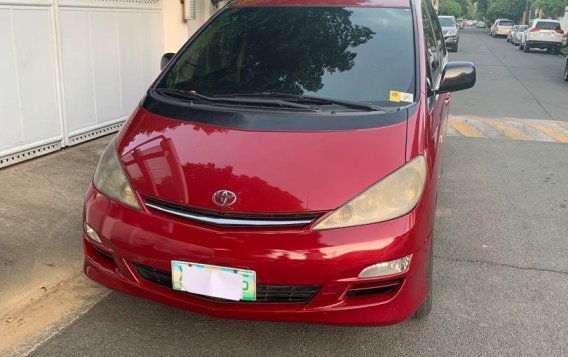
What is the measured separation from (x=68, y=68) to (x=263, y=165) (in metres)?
4.14

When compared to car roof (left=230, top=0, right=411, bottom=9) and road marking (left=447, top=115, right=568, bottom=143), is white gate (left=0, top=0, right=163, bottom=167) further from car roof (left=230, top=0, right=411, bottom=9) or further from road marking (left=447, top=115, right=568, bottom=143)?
road marking (left=447, top=115, right=568, bottom=143)

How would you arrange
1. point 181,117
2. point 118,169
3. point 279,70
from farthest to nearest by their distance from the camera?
point 279,70 → point 181,117 → point 118,169

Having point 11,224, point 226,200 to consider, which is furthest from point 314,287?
point 11,224

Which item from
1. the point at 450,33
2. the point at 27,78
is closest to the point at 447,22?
the point at 450,33

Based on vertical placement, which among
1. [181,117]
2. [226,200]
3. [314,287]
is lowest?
[314,287]

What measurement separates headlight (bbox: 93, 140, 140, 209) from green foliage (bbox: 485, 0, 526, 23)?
64619 mm

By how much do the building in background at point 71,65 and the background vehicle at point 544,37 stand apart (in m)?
24.3

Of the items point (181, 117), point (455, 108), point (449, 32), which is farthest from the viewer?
point (449, 32)

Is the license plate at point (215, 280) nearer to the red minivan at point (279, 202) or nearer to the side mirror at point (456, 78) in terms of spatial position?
the red minivan at point (279, 202)

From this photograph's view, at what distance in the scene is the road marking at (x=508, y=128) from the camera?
8.05m

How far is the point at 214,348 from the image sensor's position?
2.85 m

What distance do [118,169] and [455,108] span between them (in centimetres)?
869

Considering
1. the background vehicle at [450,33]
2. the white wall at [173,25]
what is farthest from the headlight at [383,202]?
the background vehicle at [450,33]

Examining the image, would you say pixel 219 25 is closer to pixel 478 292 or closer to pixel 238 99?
pixel 238 99
